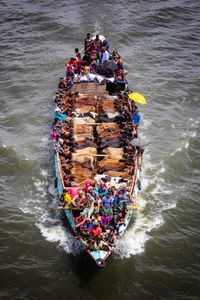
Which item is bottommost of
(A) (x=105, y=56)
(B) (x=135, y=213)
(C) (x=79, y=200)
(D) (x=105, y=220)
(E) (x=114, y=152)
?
(B) (x=135, y=213)

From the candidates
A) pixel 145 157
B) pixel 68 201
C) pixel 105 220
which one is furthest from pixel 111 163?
pixel 145 157

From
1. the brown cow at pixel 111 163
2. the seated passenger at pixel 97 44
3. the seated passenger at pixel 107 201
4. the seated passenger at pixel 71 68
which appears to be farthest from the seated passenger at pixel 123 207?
the seated passenger at pixel 97 44

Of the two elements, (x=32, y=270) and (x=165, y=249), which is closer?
(x=32, y=270)

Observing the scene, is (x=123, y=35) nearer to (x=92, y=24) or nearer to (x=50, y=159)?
(x=92, y=24)

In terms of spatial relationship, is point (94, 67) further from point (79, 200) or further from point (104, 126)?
point (79, 200)

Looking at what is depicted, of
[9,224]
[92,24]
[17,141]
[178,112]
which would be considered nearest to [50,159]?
[17,141]
